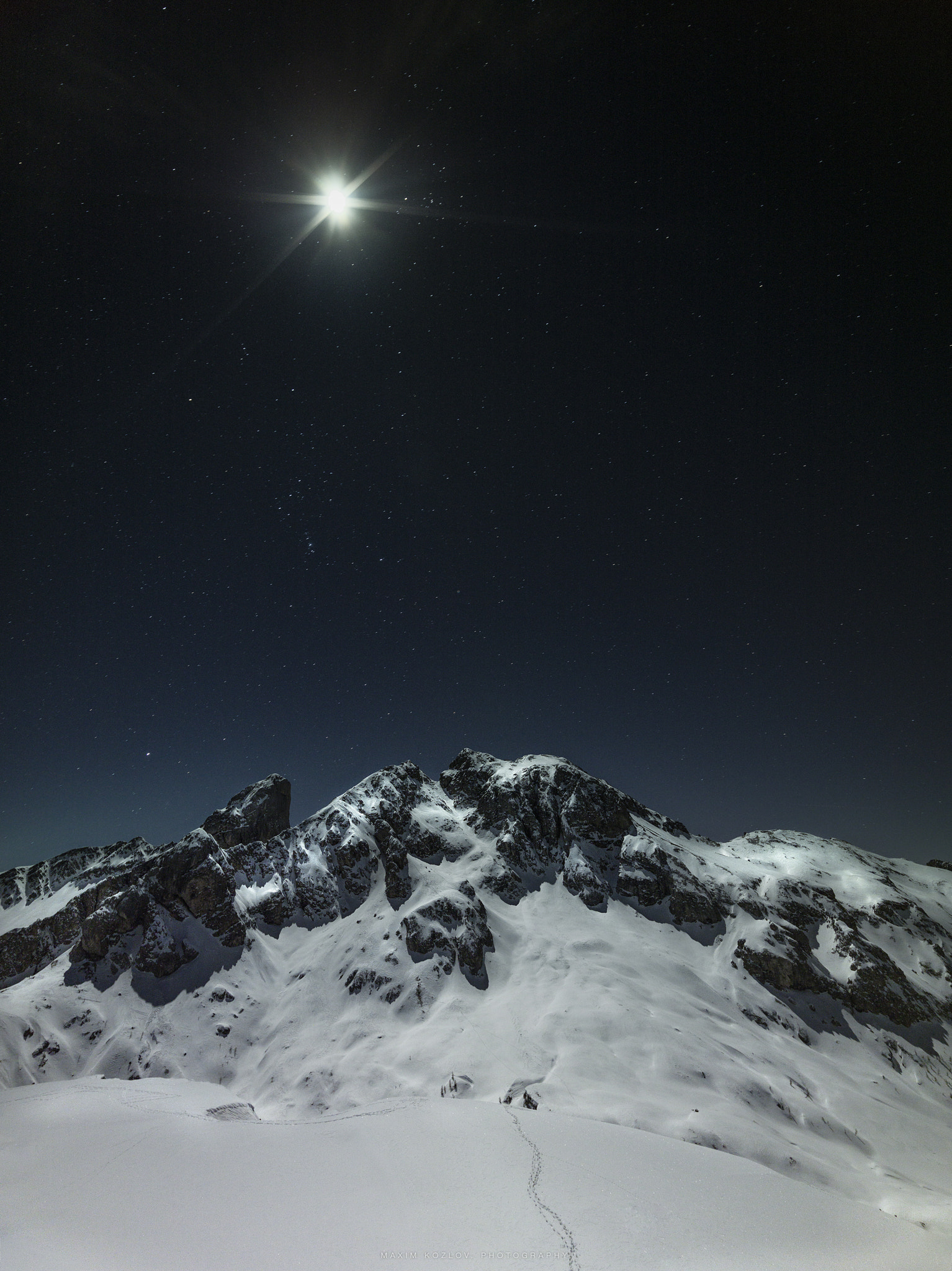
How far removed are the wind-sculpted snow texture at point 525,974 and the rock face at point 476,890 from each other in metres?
0.64

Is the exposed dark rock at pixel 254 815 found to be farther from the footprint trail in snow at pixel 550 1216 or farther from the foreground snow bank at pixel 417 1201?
the footprint trail in snow at pixel 550 1216

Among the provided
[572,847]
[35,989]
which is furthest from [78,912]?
[572,847]

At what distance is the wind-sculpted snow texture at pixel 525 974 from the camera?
74312mm

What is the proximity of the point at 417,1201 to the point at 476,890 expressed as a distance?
119 metres

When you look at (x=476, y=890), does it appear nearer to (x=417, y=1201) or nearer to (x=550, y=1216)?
(x=417, y=1201)

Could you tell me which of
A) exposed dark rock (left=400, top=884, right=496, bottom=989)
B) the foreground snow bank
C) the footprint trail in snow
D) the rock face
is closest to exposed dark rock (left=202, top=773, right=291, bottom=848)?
the rock face

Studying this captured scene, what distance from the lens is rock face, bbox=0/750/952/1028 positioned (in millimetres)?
114438

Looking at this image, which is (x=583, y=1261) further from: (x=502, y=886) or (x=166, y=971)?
(x=166, y=971)

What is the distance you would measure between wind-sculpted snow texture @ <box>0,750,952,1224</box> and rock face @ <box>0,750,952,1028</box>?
2.10 ft

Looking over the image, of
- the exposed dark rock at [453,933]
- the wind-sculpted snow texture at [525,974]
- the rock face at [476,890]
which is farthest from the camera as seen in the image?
the rock face at [476,890]

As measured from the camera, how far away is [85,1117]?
102ft

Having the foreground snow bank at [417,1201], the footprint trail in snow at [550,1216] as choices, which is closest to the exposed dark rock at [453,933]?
the foreground snow bank at [417,1201]

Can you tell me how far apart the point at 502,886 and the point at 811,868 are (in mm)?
96001

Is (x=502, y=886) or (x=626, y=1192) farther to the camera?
(x=502, y=886)
